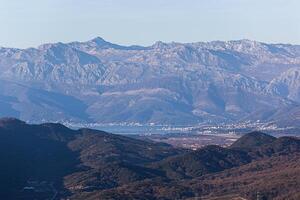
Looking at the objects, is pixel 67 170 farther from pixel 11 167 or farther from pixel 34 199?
pixel 34 199

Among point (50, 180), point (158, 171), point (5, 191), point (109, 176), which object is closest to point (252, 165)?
point (158, 171)

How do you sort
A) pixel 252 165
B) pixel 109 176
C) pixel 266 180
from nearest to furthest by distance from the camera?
pixel 266 180, pixel 109 176, pixel 252 165

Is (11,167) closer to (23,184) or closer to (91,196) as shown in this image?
(23,184)

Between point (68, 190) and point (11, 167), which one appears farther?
point (11, 167)

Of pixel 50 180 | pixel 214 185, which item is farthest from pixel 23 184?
pixel 214 185

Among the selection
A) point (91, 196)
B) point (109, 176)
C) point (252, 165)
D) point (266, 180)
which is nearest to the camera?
point (91, 196)

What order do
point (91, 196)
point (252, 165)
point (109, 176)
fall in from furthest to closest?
point (252, 165), point (109, 176), point (91, 196)

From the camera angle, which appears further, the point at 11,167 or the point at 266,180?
the point at 11,167

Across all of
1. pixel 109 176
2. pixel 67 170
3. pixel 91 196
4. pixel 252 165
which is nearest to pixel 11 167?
pixel 67 170
